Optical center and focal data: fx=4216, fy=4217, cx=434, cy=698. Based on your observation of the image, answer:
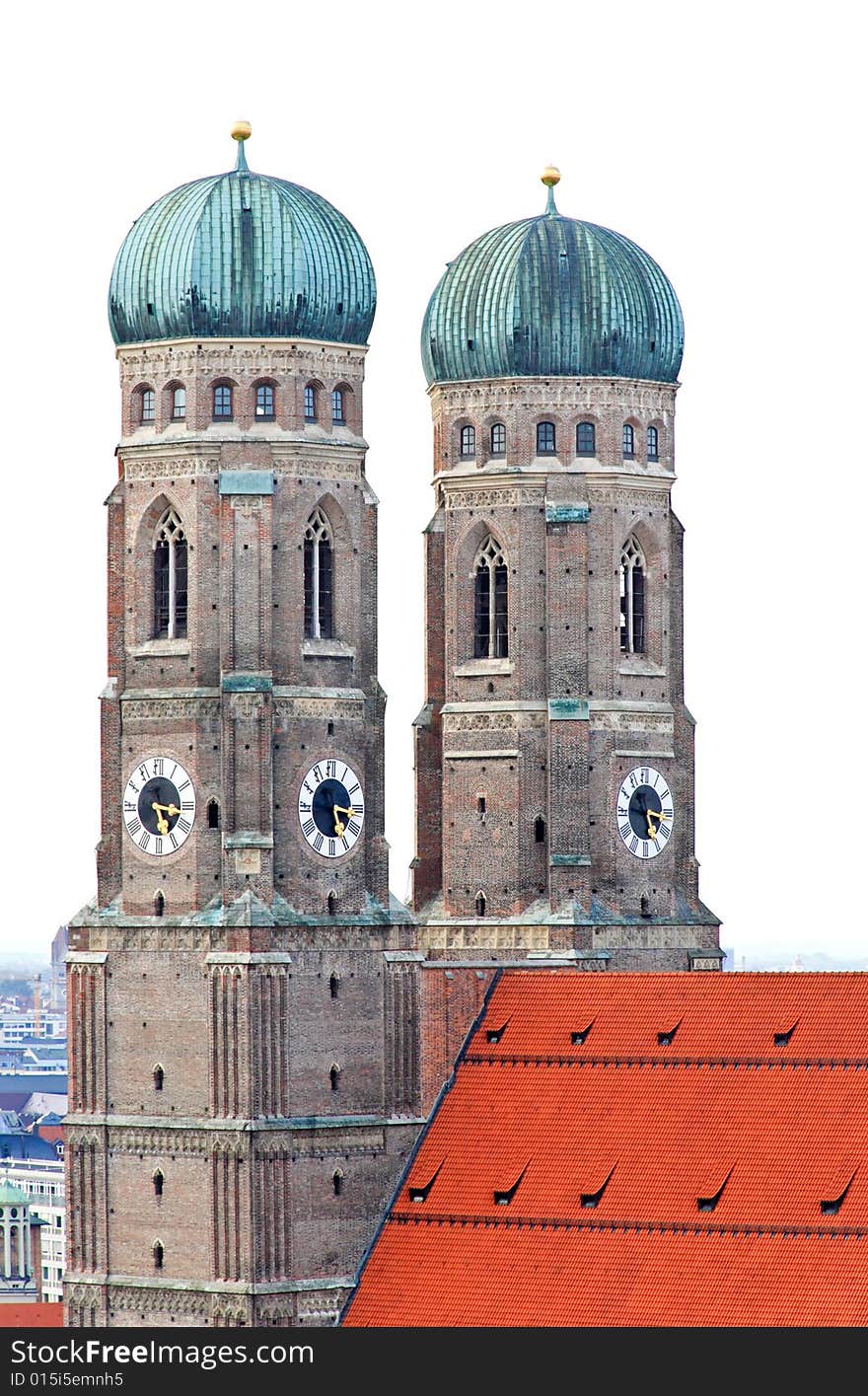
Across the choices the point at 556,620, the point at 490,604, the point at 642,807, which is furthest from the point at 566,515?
the point at 642,807

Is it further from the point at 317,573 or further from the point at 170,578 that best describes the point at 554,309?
the point at 170,578

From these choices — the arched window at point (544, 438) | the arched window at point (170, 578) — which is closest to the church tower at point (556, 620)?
the arched window at point (544, 438)

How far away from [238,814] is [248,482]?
7.87 meters

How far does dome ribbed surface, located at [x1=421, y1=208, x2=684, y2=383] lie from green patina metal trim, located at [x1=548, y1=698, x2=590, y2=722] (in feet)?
28.0

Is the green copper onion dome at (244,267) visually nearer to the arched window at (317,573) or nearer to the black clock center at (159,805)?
the arched window at (317,573)

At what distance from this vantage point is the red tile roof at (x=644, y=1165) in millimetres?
92188

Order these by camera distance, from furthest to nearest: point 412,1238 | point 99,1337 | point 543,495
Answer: point 543,495, point 412,1238, point 99,1337

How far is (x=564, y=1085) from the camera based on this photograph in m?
99.8

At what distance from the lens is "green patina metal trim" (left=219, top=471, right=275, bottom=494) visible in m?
100

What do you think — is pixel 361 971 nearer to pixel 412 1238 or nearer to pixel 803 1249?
pixel 412 1238

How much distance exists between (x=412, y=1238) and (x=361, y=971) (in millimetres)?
6582

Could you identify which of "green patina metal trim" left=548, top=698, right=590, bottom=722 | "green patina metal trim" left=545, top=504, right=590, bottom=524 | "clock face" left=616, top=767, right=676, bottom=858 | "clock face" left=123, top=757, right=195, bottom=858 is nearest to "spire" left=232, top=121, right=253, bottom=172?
"green patina metal trim" left=545, top=504, right=590, bottom=524

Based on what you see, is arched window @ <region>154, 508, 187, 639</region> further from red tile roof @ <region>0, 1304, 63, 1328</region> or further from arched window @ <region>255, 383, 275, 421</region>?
red tile roof @ <region>0, 1304, 63, 1328</region>

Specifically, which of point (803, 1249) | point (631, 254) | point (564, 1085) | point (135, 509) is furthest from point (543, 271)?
point (803, 1249)
